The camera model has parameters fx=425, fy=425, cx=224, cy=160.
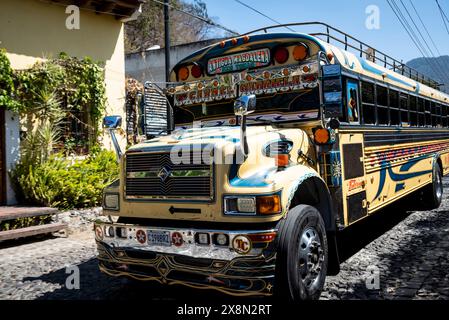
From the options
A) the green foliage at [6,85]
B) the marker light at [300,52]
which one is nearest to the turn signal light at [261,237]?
the marker light at [300,52]

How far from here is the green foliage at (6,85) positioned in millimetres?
7422

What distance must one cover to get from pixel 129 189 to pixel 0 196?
524 centimetres

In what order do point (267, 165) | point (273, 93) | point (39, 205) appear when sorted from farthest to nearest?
1. point (39, 205)
2. point (273, 93)
3. point (267, 165)

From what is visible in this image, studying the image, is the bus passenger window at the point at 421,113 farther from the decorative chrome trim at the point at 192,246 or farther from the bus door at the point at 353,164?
the decorative chrome trim at the point at 192,246

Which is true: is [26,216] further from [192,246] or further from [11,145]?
[192,246]

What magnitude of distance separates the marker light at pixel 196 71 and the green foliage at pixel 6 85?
4.23 m

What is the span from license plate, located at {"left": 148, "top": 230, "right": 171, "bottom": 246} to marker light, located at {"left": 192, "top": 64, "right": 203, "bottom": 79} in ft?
7.29

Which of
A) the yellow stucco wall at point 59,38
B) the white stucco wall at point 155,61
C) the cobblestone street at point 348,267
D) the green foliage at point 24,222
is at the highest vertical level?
the white stucco wall at point 155,61

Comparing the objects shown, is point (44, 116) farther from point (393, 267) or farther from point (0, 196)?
point (393, 267)

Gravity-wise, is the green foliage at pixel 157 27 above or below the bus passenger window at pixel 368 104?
above

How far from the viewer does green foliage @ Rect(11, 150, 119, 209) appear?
7703mm

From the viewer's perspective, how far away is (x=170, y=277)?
334 centimetres

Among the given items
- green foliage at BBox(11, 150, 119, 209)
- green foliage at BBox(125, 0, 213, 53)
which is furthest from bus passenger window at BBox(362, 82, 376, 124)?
green foliage at BBox(125, 0, 213, 53)
